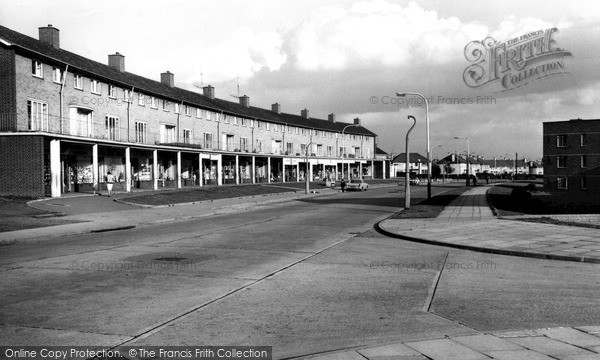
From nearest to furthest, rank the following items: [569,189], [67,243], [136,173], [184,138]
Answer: [67,243]
[136,173]
[184,138]
[569,189]

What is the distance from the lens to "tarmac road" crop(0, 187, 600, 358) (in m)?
5.77

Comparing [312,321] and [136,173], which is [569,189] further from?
[312,321]

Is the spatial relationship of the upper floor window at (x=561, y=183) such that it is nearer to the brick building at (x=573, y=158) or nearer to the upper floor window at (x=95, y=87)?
the brick building at (x=573, y=158)

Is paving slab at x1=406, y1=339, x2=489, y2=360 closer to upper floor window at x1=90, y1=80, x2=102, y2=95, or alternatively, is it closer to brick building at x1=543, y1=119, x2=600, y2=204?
upper floor window at x1=90, y1=80, x2=102, y2=95

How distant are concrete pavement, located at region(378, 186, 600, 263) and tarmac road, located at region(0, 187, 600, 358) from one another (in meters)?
0.71

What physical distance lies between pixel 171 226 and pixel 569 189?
6484 centimetres

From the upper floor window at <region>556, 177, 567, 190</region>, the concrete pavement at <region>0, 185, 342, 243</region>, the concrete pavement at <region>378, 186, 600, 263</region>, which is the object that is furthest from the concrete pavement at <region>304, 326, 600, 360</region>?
the upper floor window at <region>556, 177, 567, 190</region>

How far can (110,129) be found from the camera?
40094mm

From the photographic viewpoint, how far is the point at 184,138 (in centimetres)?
5238

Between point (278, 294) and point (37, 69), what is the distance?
3052 centimetres

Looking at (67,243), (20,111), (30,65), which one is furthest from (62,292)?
(30,65)

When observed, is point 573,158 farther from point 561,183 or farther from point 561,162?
point 561,183

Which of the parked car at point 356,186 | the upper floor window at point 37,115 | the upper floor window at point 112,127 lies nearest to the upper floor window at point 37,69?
the upper floor window at point 37,115

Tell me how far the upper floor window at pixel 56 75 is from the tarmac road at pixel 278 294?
23.0 meters
